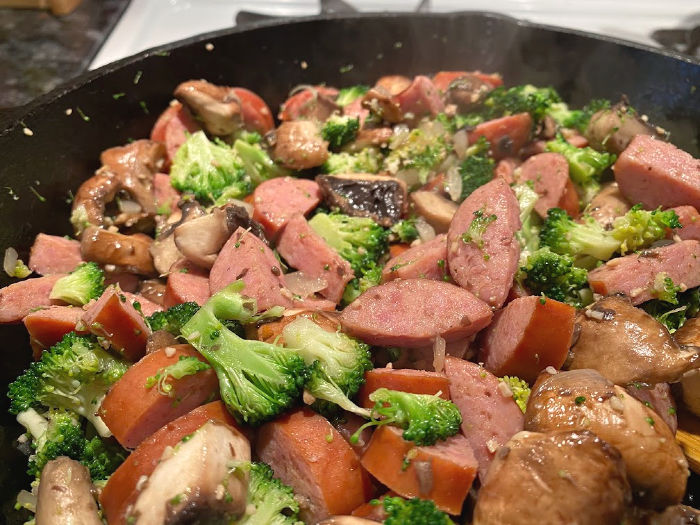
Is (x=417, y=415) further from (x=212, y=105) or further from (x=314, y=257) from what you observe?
(x=212, y=105)

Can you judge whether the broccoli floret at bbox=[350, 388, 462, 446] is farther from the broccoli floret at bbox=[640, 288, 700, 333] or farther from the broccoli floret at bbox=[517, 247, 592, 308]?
the broccoli floret at bbox=[640, 288, 700, 333]

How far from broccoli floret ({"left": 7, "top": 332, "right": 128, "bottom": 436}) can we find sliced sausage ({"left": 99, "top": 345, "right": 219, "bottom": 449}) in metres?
0.19

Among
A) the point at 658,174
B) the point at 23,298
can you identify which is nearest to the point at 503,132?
the point at 658,174

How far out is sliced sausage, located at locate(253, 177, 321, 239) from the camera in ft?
8.21

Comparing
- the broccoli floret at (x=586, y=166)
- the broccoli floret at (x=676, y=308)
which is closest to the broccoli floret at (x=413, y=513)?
the broccoli floret at (x=676, y=308)

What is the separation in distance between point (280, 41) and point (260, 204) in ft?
4.22

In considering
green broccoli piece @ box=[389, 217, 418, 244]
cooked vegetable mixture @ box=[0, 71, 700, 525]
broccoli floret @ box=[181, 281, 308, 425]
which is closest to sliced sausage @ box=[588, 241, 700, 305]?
cooked vegetable mixture @ box=[0, 71, 700, 525]

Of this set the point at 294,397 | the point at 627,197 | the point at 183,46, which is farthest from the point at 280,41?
the point at 294,397

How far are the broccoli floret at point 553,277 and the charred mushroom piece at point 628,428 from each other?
0.52 meters

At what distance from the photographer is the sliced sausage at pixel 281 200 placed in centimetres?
250

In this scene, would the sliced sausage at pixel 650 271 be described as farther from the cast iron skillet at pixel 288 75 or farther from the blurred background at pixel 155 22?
the blurred background at pixel 155 22

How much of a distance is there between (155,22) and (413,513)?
4787 mm

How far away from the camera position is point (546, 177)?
2.64 meters

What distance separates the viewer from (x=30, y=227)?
8.14 feet
